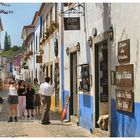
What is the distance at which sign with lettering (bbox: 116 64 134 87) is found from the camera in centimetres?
966

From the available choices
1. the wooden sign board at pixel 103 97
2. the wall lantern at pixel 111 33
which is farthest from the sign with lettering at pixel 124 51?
the wooden sign board at pixel 103 97

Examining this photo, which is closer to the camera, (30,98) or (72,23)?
(72,23)

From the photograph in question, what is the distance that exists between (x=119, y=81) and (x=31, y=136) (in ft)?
10.1

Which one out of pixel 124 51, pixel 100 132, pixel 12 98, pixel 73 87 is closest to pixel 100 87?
pixel 100 132

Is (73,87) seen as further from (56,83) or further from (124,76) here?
(124,76)

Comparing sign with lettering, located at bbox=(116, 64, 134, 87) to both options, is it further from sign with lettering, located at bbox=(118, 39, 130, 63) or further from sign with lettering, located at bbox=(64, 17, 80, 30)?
sign with lettering, located at bbox=(64, 17, 80, 30)

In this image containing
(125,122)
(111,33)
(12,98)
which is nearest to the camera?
(125,122)

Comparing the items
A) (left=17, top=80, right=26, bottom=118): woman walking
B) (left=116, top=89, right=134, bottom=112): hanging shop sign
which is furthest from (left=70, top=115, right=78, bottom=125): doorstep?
(left=116, top=89, right=134, bottom=112): hanging shop sign

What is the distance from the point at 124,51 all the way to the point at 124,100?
0.98 m

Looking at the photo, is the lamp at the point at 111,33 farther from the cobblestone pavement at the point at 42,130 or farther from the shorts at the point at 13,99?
the shorts at the point at 13,99

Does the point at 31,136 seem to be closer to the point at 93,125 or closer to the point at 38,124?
the point at 93,125

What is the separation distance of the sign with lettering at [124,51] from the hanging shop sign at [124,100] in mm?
641

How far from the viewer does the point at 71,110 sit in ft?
55.9

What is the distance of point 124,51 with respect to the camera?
10.0 metres
